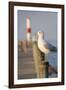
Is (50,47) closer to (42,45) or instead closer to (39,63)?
(42,45)

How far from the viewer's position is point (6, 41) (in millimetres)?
1964

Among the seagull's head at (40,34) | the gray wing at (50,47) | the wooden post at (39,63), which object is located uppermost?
the seagull's head at (40,34)

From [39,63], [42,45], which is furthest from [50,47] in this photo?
[39,63]

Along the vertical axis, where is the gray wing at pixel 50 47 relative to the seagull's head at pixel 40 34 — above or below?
below

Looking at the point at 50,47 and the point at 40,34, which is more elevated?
the point at 40,34

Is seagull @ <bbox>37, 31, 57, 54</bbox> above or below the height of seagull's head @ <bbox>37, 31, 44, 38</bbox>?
below

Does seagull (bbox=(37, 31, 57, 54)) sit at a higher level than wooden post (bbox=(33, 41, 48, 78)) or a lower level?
higher

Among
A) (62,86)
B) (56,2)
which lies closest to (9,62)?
(62,86)

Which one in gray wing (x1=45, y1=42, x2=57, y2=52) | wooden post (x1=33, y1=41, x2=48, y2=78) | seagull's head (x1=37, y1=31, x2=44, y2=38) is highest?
seagull's head (x1=37, y1=31, x2=44, y2=38)

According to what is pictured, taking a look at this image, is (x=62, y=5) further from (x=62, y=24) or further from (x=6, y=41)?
(x=6, y=41)

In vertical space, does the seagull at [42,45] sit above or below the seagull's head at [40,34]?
below

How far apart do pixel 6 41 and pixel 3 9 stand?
11.4 inches

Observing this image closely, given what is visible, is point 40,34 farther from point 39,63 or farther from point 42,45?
point 39,63

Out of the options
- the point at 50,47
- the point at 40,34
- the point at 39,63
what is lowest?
the point at 39,63
